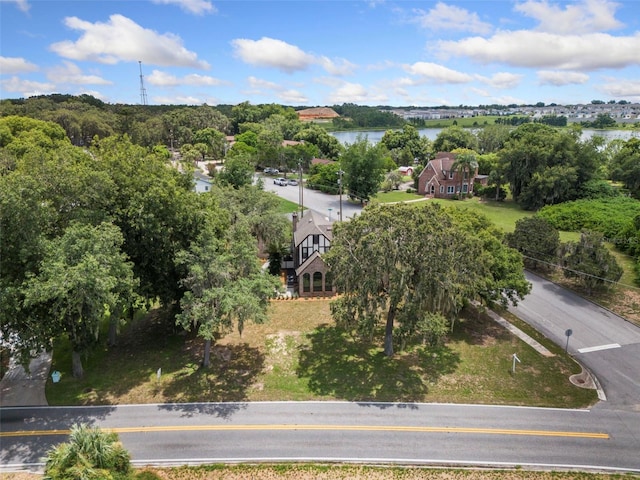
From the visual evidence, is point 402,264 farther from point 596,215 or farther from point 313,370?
point 596,215

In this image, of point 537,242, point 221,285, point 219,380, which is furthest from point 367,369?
point 537,242

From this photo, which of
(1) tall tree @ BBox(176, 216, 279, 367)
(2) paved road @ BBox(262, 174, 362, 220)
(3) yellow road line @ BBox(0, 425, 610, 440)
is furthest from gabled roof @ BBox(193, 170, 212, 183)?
(3) yellow road line @ BBox(0, 425, 610, 440)

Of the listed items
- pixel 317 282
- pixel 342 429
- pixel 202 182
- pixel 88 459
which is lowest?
pixel 342 429

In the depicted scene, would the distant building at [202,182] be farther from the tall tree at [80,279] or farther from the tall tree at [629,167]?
the tall tree at [629,167]

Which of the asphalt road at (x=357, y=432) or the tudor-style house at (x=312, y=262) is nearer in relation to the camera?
the asphalt road at (x=357, y=432)

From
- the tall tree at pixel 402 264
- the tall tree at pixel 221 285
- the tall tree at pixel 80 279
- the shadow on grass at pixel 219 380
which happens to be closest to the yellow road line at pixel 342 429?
the shadow on grass at pixel 219 380

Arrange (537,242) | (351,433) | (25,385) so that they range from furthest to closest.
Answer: (537,242) → (25,385) → (351,433)

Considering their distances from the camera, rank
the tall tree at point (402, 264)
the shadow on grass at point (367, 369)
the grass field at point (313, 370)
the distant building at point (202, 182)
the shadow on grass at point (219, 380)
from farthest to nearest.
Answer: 1. the distant building at point (202, 182)
2. the shadow on grass at point (367, 369)
3. the grass field at point (313, 370)
4. the tall tree at point (402, 264)
5. the shadow on grass at point (219, 380)
